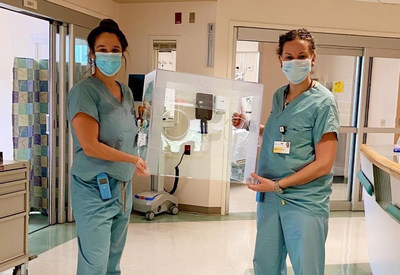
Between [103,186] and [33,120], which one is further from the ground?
[33,120]

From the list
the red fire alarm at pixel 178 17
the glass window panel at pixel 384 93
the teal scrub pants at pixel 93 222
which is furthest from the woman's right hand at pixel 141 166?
the glass window panel at pixel 384 93

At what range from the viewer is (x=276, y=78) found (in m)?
6.40

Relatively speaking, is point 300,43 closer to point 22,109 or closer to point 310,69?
point 310,69

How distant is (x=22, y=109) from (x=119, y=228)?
7.79 ft

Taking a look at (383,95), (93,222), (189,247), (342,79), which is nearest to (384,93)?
(383,95)

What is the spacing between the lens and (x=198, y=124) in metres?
2.34

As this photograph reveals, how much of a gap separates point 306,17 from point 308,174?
3.20 meters

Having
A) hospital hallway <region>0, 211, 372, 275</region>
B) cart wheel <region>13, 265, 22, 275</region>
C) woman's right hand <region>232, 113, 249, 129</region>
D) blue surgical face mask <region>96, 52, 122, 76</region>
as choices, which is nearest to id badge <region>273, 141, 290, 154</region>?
woman's right hand <region>232, 113, 249, 129</region>

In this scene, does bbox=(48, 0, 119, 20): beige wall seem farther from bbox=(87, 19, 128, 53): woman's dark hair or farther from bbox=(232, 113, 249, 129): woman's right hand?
bbox=(232, 113, 249, 129): woman's right hand

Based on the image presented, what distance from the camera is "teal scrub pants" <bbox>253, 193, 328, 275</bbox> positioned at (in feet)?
5.67

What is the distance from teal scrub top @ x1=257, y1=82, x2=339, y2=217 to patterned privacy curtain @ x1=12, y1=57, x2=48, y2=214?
2.90 metres

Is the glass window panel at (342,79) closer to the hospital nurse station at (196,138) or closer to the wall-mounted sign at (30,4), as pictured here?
the hospital nurse station at (196,138)

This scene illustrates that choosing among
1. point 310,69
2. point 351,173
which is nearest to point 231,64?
point 351,173

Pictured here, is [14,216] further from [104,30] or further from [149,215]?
[149,215]
